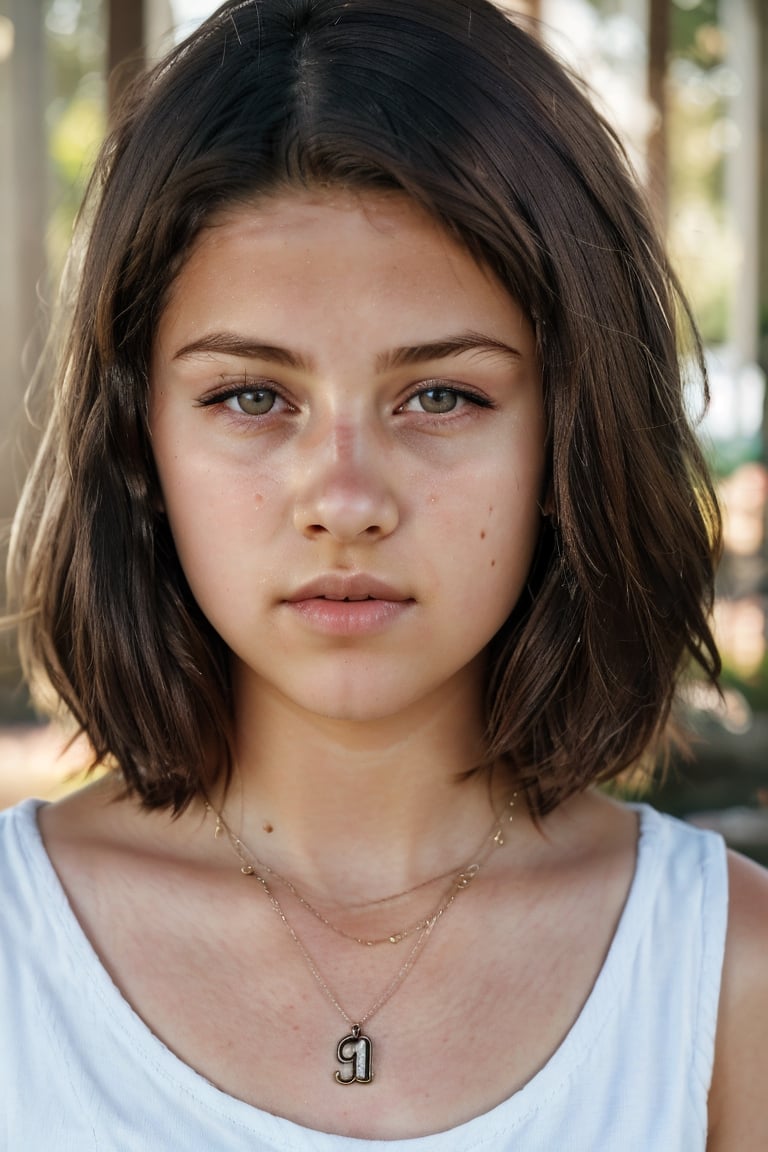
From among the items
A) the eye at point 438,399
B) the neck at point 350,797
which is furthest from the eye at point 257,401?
the neck at point 350,797

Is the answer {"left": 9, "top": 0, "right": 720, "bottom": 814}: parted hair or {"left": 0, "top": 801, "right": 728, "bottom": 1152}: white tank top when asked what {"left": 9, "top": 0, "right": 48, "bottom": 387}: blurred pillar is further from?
{"left": 0, "top": 801, "right": 728, "bottom": 1152}: white tank top

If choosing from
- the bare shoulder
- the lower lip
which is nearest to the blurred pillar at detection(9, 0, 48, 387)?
the lower lip

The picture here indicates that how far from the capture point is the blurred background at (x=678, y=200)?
427cm

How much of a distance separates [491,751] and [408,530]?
408 millimetres

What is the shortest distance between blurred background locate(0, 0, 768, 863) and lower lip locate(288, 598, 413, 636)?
2.73 metres

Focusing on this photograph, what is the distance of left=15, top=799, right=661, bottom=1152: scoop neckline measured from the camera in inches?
58.7

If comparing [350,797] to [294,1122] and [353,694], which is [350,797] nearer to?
[353,694]

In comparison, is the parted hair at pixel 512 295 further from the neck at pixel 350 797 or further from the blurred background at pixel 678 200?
the blurred background at pixel 678 200

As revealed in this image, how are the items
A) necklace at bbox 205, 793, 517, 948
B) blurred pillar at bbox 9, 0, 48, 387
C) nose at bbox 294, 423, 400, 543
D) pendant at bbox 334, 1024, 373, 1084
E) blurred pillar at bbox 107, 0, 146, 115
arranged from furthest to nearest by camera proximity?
blurred pillar at bbox 9, 0, 48, 387 < blurred pillar at bbox 107, 0, 146, 115 < necklace at bbox 205, 793, 517, 948 < pendant at bbox 334, 1024, 373, 1084 < nose at bbox 294, 423, 400, 543

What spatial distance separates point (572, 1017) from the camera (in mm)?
1629

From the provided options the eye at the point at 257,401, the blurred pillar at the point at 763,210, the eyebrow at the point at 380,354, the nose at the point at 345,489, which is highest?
the blurred pillar at the point at 763,210

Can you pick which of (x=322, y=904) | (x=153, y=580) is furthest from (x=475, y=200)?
(x=322, y=904)

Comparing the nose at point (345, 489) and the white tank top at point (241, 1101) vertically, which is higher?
the nose at point (345, 489)

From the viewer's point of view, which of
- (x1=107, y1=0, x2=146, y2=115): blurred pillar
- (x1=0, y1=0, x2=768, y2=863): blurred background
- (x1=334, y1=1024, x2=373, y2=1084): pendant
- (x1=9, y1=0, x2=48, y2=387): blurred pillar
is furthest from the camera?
(x1=9, y1=0, x2=48, y2=387): blurred pillar
